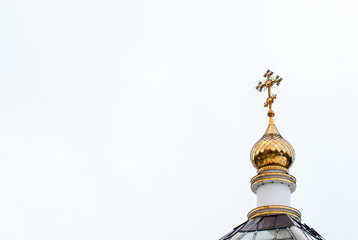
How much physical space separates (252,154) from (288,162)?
34.9 inches

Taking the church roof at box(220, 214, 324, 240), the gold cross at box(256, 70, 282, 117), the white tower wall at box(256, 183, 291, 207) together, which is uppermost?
the gold cross at box(256, 70, 282, 117)

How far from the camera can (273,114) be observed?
19094 millimetres

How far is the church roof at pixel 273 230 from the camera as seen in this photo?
606 inches

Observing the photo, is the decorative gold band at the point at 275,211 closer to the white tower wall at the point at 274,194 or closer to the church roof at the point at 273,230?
the church roof at the point at 273,230

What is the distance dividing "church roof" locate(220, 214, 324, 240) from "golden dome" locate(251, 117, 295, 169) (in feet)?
5.52

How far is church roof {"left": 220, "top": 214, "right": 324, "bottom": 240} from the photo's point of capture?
50.5ft

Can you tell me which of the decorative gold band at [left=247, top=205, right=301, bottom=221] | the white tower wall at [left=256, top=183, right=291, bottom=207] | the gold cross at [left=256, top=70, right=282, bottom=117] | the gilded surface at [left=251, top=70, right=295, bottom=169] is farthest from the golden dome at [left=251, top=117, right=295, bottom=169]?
the decorative gold band at [left=247, top=205, right=301, bottom=221]

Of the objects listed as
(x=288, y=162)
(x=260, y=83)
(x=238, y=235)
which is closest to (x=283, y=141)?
(x=288, y=162)

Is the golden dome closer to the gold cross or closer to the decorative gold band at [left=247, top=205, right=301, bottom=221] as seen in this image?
the gold cross

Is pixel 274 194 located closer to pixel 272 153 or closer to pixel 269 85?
pixel 272 153

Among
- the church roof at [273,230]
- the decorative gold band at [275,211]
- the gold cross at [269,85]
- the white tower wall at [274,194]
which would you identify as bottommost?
the church roof at [273,230]

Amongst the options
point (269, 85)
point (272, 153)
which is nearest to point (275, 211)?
point (272, 153)

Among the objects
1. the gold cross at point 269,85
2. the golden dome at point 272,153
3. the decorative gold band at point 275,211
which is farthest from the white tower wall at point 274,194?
the gold cross at point 269,85

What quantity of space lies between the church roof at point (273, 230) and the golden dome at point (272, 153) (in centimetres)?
168
